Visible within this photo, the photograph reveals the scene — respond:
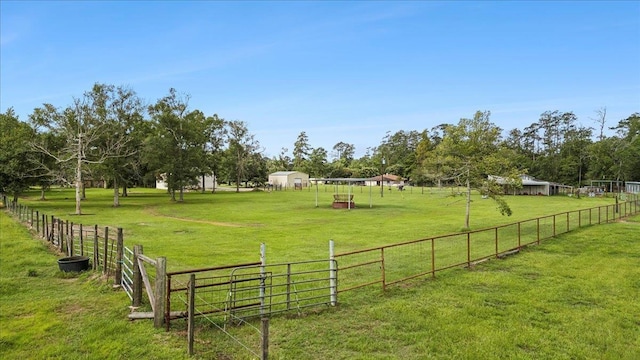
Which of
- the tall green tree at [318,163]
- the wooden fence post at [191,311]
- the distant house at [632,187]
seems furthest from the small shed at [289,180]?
the wooden fence post at [191,311]

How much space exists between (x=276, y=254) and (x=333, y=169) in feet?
301

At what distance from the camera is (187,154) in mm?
41312

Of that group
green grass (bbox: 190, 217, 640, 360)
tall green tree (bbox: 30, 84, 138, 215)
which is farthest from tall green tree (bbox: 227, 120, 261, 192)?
green grass (bbox: 190, 217, 640, 360)

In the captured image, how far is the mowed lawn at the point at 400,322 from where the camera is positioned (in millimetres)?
5848

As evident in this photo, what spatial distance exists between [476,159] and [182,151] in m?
30.8

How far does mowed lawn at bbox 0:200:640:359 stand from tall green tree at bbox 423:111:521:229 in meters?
8.32

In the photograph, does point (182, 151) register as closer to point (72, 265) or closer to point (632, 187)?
point (72, 265)

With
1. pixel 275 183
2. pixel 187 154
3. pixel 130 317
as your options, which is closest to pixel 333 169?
pixel 275 183

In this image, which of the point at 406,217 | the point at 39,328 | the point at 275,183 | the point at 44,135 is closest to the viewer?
the point at 39,328

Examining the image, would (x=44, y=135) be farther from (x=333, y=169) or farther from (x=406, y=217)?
(x=333, y=169)

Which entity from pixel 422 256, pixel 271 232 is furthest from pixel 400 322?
pixel 271 232

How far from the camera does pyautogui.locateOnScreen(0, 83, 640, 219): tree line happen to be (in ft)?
65.0

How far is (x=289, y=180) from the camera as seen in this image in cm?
7675

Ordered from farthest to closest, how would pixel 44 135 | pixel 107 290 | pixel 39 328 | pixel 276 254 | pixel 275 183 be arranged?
pixel 275 183 → pixel 44 135 → pixel 276 254 → pixel 107 290 → pixel 39 328
